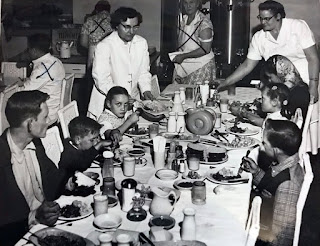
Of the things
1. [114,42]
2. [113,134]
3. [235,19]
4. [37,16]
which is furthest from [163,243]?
[37,16]

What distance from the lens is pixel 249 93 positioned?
3055 millimetres

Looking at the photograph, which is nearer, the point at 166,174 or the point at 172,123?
the point at 166,174

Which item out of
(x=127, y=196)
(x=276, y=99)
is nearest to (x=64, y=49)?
(x=276, y=99)

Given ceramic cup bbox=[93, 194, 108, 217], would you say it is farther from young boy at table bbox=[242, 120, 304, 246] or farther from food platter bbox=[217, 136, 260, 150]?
food platter bbox=[217, 136, 260, 150]

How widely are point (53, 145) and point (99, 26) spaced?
180 cm

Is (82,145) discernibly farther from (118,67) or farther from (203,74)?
(203,74)

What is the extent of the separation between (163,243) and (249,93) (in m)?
1.87

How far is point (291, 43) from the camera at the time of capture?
8.34 feet

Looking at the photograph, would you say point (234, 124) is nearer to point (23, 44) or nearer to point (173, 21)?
point (173, 21)

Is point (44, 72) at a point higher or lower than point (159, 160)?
higher

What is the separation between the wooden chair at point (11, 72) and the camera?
3.26 meters

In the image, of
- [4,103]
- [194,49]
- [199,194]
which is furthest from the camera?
[194,49]

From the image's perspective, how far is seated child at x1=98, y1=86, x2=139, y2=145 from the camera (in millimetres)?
2281

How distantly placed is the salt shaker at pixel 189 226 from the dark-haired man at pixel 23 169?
1.54 ft
